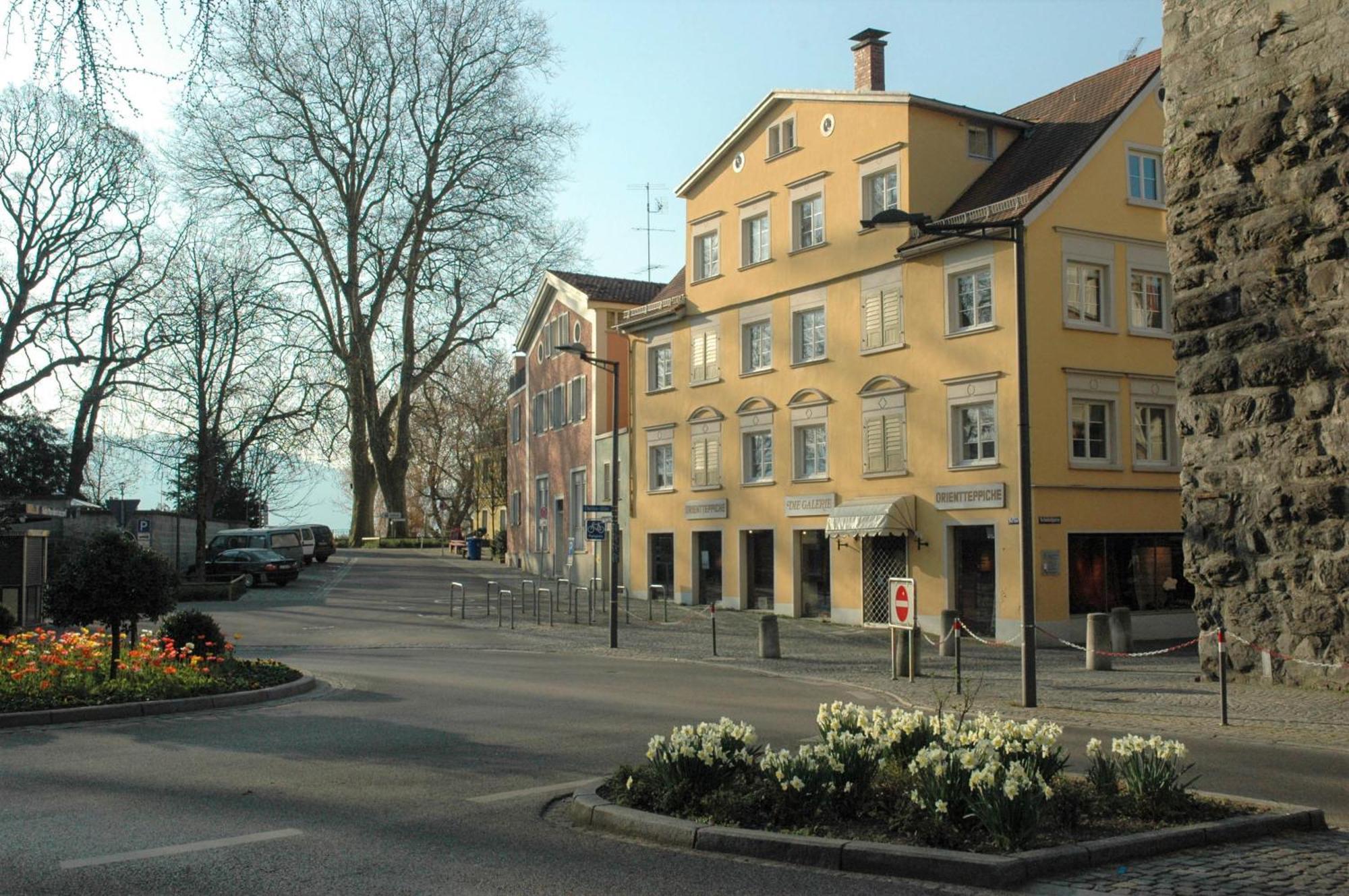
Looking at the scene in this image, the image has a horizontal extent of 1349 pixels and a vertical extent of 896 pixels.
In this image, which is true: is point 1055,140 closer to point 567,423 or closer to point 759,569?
point 759,569

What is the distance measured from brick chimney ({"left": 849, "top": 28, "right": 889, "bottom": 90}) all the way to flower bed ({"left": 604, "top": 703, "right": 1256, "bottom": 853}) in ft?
93.6

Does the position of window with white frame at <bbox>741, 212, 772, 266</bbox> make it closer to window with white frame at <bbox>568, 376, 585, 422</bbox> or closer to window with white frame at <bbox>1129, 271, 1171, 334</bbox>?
window with white frame at <bbox>1129, 271, 1171, 334</bbox>

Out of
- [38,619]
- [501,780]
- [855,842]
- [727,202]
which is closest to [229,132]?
[727,202]

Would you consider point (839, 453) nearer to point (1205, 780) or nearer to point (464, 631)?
point (464, 631)

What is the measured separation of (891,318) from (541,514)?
25621 millimetres

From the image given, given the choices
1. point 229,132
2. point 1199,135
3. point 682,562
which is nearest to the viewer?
point 1199,135

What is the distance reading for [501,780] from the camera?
999cm

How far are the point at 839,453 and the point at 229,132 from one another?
28912mm

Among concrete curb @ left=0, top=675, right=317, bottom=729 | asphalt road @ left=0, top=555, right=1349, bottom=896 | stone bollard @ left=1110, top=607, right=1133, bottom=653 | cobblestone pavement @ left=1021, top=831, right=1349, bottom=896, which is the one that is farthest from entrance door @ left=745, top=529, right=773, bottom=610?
cobblestone pavement @ left=1021, top=831, right=1349, bottom=896

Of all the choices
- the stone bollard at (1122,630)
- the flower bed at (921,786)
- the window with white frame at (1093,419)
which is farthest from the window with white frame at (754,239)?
the flower bed at (921,786)

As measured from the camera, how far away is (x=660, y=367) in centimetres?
4022

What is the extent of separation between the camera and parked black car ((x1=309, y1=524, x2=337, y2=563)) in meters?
56.7

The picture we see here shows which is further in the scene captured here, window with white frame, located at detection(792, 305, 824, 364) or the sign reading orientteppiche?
window with white frame, located at detection(792, 305, 824, 364)

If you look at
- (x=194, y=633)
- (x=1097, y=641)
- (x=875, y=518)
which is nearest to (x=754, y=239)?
(x=875, y=518)
